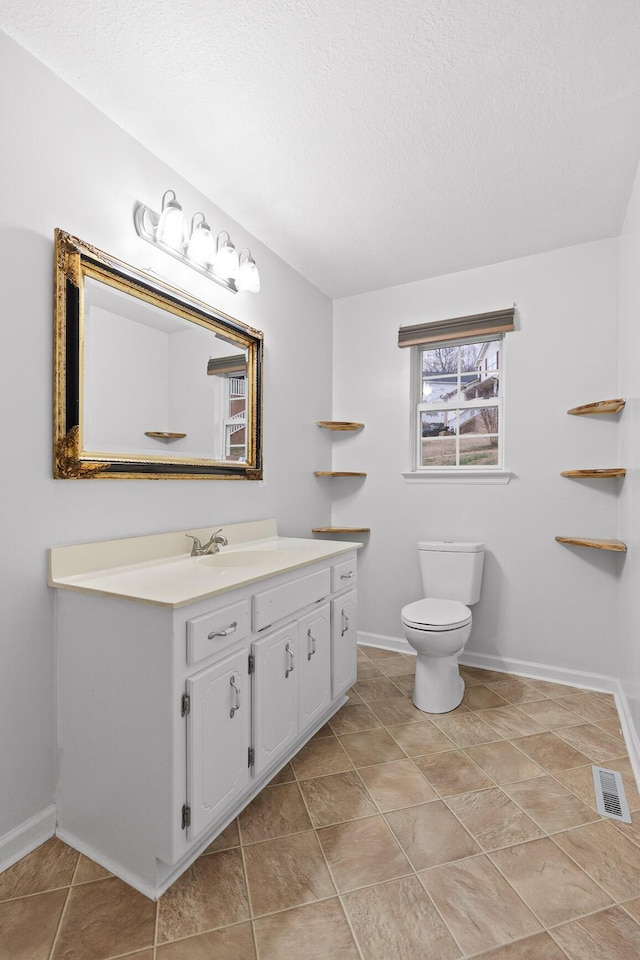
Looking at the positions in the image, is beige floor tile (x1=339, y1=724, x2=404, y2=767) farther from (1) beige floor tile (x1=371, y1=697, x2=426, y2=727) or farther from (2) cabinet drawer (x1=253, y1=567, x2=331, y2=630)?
(2) cabinet drawer (x1=253, y1=567, x2=331, y2=630)

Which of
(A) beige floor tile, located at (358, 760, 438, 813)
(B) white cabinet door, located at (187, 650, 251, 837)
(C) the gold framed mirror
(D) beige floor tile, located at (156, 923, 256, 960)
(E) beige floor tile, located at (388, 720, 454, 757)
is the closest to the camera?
(D) beige floor tile, located at (156, 923, 256, 960)

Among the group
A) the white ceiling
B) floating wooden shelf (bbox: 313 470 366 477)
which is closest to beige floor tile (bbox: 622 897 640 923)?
floating wooden shelf (bbox: 313 470 366 477)

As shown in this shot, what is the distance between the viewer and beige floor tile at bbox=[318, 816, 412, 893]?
4.53ft

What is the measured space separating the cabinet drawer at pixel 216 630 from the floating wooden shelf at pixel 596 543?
5.98 ft

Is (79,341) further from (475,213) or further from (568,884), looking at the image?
(568,884)

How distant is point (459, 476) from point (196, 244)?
76.2 inches

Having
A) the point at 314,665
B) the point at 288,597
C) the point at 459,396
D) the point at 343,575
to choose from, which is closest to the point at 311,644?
the point at 314,665

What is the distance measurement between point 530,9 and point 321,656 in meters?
2.28

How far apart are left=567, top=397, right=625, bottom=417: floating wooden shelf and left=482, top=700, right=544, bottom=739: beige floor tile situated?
1.54 metres

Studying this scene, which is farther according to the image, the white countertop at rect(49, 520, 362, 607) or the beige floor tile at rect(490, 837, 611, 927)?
the white countertop at rect(49, 520, 362, 607)

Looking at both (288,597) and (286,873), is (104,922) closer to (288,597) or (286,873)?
(286,873)

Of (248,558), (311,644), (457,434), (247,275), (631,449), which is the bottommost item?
(311,644)

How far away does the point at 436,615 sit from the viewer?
240 cm

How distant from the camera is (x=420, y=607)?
2.53m
